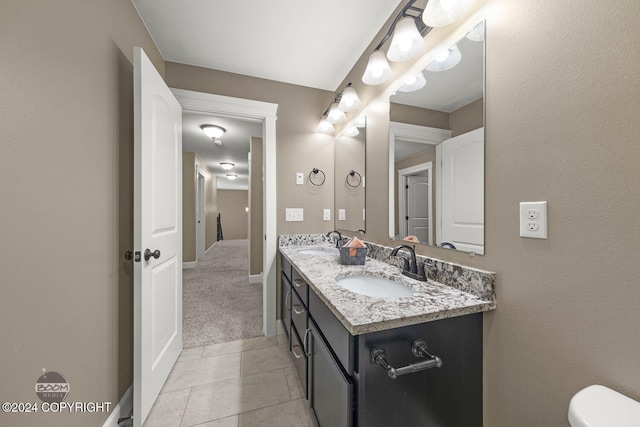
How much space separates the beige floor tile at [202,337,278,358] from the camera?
6.04 ft

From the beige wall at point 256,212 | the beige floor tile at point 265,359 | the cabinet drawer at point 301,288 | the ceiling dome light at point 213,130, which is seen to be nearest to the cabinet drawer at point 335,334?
the cabinet drawer at point 301,288

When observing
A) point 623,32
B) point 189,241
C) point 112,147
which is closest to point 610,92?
A: point 623,32

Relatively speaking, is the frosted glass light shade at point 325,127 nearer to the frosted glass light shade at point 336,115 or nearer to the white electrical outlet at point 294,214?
the frosted glass light shade at point 336,115

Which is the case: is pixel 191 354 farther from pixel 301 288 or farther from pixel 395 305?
pixel 395 305

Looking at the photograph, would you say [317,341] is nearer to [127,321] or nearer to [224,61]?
[127,321]

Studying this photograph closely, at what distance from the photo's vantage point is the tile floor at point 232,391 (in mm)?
1232

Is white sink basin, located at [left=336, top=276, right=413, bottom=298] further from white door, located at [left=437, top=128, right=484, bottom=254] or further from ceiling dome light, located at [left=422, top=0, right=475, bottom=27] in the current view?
ceiling dome light, located at [left=422, top=0, right=475, bottom=27]

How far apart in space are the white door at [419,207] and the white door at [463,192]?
0.34 ft

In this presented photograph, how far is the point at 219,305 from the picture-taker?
2.76m

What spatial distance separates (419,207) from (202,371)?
1.84 metres

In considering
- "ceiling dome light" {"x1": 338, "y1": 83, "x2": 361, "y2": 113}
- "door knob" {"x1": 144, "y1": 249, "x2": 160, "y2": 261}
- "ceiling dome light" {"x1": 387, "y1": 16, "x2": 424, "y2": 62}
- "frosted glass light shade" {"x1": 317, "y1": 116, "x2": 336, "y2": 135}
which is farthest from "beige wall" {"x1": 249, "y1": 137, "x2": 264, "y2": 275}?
"ceiling dome light" {"x1": 387, "y1": 16, "x2": 424, "y2": 62}

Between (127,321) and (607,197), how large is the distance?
2.11 metres

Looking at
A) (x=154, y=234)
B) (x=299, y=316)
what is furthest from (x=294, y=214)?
(x=154, y=234)

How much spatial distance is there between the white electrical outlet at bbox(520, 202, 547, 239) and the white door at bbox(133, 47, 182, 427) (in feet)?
5.43
